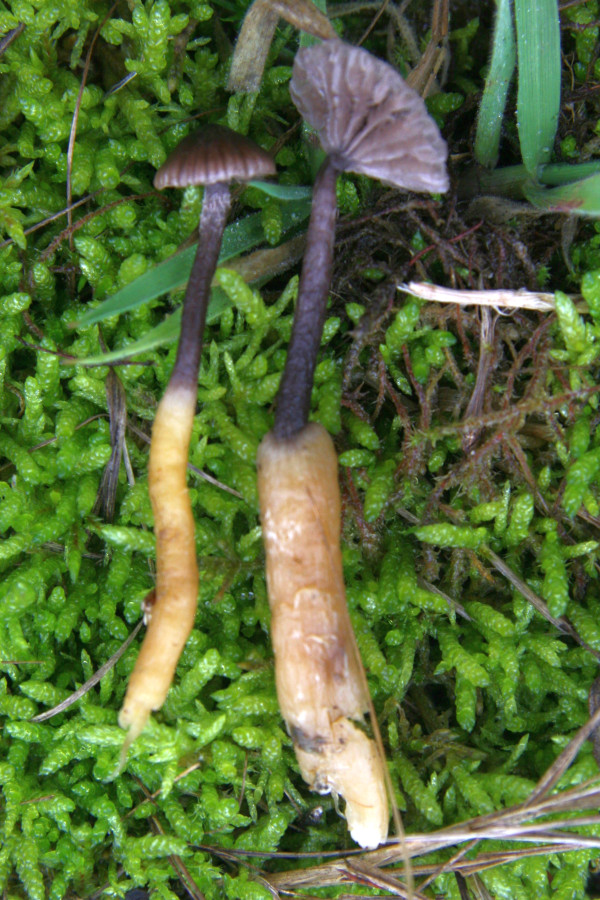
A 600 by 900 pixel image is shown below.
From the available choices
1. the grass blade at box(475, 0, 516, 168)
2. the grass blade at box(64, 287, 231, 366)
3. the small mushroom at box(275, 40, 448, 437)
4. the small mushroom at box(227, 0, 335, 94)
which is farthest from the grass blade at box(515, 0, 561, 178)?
the grass blade at box(64, 287, 231, 366)

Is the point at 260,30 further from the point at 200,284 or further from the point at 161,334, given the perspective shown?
the point at 161,334

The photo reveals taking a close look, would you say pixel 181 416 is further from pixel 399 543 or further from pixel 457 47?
pixel 457 47

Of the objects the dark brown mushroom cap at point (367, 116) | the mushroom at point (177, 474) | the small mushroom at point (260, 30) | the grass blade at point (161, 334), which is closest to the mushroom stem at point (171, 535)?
the mushroom at point (177, 474)

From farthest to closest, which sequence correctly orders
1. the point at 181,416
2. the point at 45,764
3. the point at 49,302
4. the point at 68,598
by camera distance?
the point at 49,302 < the point at 68,598 < the point at 45,764 < the point at 181,416

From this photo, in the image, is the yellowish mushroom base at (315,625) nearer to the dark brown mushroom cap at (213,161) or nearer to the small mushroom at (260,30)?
the dark brown mushroom cap at (213,161)

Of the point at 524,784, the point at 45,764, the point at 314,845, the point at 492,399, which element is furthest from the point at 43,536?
the point at 524,784

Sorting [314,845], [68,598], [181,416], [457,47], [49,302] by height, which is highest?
[457,47]

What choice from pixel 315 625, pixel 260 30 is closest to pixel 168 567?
pixel 315 625
